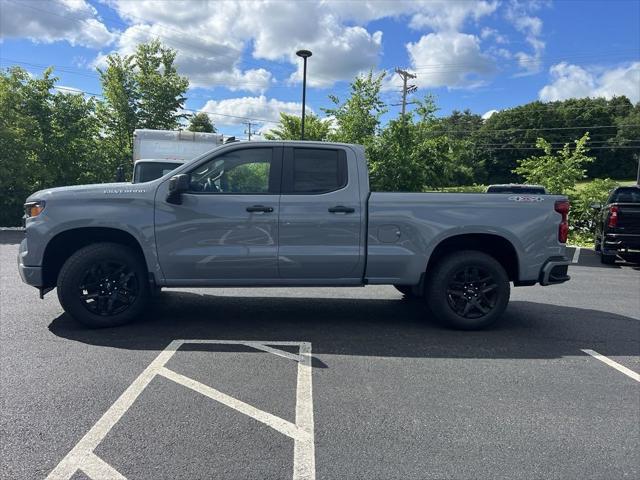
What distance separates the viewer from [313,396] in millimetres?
3660

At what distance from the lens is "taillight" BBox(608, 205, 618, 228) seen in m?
11.0

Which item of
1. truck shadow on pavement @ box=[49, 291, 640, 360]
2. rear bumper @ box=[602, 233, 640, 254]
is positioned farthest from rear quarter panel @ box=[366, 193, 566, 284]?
rear bumper @ box=[602, 233, 640, 254]

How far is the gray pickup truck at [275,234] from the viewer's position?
5031 millimetres

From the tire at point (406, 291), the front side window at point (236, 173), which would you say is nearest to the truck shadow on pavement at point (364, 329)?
the tire at point (406, 291)

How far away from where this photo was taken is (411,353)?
4.69m

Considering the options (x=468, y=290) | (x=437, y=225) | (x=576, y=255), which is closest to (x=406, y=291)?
(x=468, y=290)

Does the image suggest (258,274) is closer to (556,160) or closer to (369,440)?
(369,440)

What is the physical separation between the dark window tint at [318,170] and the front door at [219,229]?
0.89 feet

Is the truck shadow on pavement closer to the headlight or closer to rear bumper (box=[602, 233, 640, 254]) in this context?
the headlight

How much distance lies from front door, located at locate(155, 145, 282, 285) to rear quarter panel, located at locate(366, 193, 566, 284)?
1.11m

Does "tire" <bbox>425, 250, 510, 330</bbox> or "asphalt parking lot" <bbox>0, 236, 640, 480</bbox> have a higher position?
"tire" <bbox>425, 250, 510, 330</bbox>

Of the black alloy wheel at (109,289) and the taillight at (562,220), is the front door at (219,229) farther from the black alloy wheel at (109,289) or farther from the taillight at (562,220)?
the taillight at (562,220)

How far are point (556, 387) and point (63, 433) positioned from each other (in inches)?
143

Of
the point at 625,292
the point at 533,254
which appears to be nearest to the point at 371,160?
the point at 625,292
